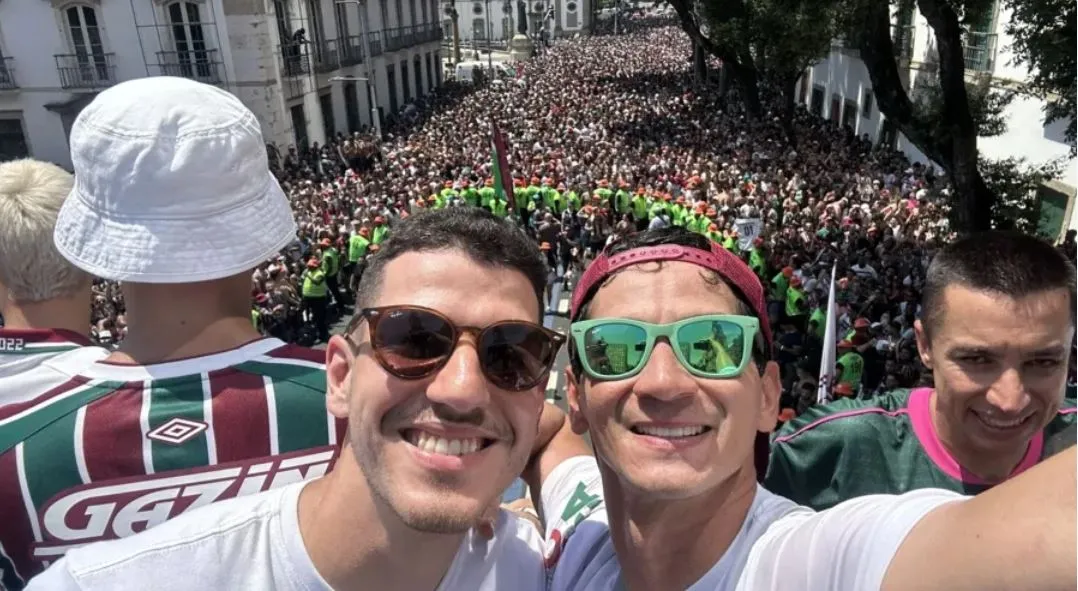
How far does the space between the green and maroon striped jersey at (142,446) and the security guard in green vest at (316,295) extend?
9490 mm

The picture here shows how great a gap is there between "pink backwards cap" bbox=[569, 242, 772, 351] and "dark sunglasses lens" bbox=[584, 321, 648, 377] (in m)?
0.20

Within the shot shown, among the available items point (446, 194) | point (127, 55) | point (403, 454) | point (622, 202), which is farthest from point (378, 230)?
point (127, 55)

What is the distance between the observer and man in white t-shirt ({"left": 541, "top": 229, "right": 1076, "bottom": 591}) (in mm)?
1578

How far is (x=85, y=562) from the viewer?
4.39 feet

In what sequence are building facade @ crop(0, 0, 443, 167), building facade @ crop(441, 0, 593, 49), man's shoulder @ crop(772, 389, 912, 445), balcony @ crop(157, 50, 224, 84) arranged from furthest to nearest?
building facade @ crop(441, 0, 593, 49) → balcony @ crop(157, 50, 224, 84) → building facade @ crop(0, 0, 443, 167) → man's shoulder @ crop(772, 389, 912, 445)

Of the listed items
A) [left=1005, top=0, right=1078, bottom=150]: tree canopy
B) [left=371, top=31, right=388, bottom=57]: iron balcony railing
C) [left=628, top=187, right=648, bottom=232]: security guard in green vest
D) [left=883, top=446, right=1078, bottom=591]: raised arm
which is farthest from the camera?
[left=371, top=31, right=388, bottom=57]: iron balcony railing

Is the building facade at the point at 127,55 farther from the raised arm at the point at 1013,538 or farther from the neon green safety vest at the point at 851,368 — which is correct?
the raised arm at the point at 1013,538

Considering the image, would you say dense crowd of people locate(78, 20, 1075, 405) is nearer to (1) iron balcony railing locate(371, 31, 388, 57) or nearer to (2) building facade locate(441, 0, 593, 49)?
(1) iron balcony railing locate(371, 31, 388, 57)

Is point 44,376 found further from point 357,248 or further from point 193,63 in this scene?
point 193,63

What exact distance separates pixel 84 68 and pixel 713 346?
28.4 m

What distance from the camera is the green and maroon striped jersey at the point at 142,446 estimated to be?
5.02ft

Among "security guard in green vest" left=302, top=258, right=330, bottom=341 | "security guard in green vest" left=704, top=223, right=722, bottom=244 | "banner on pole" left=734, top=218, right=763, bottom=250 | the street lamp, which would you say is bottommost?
"security guard in green vest" left=302, top=258, right=330, bottom=341

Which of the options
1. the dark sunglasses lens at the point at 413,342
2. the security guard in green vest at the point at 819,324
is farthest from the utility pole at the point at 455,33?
the dark sunglasses lens at the point at 413,342

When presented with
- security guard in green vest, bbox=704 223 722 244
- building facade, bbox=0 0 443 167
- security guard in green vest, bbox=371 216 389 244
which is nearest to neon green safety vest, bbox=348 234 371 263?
security guard in green vest, bbox=371 216 389 244
